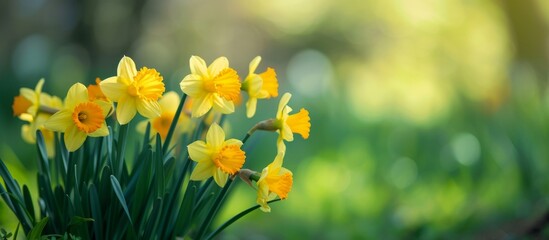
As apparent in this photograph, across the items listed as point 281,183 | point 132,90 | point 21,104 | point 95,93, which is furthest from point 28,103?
point 281,183

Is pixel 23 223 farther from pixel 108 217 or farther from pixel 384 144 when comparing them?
pixel 384 144

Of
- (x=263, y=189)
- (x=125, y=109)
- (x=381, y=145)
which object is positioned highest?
(x=125, y=109)

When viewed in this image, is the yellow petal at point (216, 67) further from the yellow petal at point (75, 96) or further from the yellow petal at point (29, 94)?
the yellow petal at point (29, 94)

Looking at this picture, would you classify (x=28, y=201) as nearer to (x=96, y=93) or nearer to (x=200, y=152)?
(x=96, y=93)

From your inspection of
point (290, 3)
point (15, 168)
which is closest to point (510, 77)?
point (15, 168)

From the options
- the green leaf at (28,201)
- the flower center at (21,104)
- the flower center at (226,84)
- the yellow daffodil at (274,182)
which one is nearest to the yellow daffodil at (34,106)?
the flower center at (21,104)
